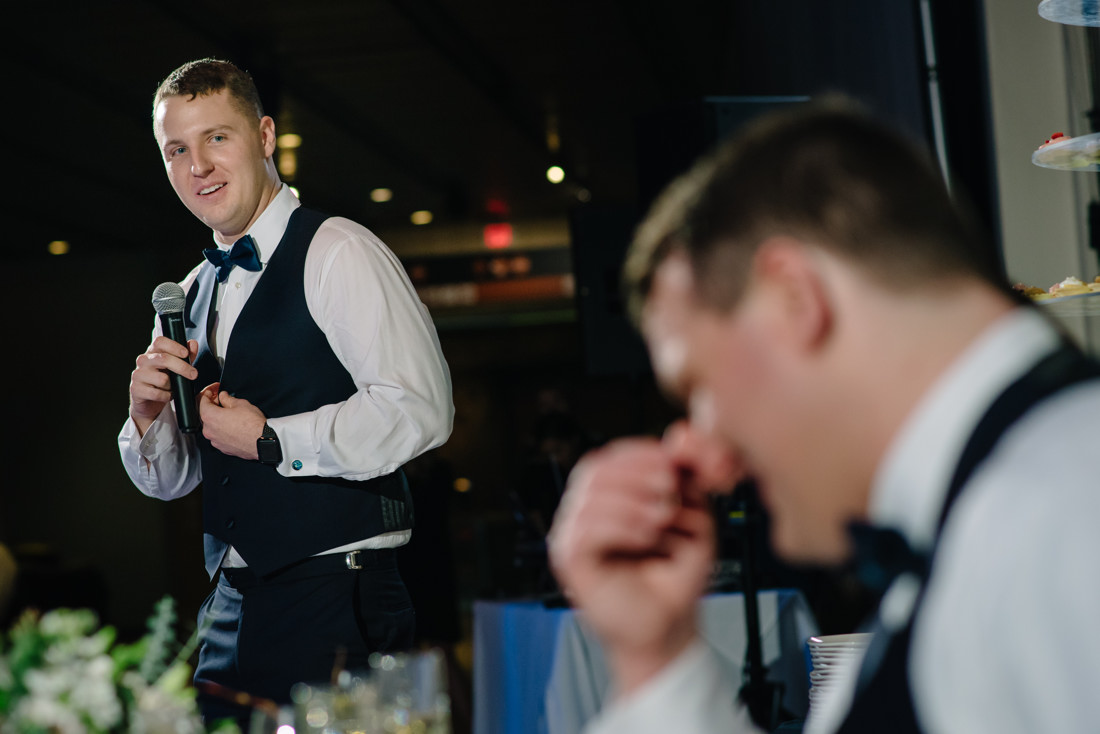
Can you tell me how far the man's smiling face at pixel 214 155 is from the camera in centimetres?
179

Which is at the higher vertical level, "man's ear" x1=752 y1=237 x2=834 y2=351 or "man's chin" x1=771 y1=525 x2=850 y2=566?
"man's ear" x1=752 y1=237 x2=834 y2=351

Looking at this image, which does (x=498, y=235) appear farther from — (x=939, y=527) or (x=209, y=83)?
(x=939, y=527)

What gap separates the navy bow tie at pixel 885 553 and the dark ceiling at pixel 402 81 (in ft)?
10.5

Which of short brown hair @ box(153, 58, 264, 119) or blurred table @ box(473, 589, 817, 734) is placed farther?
blurred table @ box(473, 589, 817, 734)

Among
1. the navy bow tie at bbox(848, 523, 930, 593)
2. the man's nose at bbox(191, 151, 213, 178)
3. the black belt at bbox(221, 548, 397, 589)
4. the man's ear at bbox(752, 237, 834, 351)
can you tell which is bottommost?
the black belt at bbox(221, 548, 397, 589)

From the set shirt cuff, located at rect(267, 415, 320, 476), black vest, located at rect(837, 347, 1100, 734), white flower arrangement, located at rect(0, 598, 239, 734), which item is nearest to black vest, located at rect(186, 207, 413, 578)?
shirt cuff, located at rect(267, 415, 320, 476)

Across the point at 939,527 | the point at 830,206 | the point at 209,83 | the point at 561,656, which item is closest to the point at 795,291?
the point at 830,206

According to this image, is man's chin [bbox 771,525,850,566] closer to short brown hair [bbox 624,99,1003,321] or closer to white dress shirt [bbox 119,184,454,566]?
short brown hair [bbox 624,99,1003,321]

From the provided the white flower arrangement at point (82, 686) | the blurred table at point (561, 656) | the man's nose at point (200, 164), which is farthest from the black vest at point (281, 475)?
the blurred table at point (561, 656)

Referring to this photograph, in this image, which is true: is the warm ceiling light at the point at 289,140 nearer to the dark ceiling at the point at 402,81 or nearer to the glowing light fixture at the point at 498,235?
the dark ceiling at the point at 402,81

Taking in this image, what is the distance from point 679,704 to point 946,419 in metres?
0.24

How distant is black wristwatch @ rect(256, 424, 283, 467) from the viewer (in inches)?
63.9

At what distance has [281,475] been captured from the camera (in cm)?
168

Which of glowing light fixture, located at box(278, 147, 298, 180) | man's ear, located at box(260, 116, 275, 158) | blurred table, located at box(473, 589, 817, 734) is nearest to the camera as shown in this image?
man's ear, located at box(260, 116, 275, 158)
